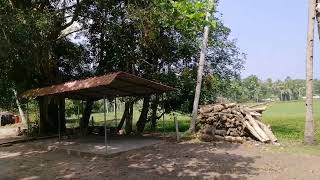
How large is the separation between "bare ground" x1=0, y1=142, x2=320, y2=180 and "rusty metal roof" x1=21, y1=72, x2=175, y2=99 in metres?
2.11

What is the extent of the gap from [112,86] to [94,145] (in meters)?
2.13

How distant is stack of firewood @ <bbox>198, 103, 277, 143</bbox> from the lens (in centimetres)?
1415

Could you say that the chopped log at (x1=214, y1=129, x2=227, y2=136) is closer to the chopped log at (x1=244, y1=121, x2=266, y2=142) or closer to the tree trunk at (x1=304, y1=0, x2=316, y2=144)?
the chopped log at (x1=244, y1=121, x2=266, y2=142)

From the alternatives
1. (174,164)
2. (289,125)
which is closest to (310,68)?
(174,164)

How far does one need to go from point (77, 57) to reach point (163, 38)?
4.45 meters

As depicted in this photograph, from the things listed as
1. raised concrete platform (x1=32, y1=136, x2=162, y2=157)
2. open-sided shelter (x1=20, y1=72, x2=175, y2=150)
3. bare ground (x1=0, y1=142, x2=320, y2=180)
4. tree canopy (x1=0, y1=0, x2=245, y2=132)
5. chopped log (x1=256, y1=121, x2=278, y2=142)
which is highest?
tree canopy (x1=0, y1=0, x2=245, y2=132)

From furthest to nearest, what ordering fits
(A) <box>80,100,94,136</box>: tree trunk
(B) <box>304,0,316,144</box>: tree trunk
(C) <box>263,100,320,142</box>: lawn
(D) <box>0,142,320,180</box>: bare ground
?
(A) <box>80,100,94,136</box>: tree trunk, (C) <box>263,100,320,142</box>: lawn, (B) <box>304,0,316,144</box>: tree trunk, (D) <box>0,142,320,180</box>: bare ground

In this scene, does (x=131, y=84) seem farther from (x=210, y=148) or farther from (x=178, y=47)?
(x=178, y=47)

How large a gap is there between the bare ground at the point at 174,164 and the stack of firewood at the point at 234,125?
86 cm

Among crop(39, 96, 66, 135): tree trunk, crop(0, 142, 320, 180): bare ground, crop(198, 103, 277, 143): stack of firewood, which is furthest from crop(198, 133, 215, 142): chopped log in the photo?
crop(39, 96, 66, 135): tree trunk

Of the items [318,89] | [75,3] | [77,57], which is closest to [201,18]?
[75,3]

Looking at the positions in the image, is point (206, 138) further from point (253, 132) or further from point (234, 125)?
point (253, 132)

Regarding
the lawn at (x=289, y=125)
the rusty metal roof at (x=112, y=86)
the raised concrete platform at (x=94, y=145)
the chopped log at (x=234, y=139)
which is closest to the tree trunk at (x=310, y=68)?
the lawn at (x=289, y=125)

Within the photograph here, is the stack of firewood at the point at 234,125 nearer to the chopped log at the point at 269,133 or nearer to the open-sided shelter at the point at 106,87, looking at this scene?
the chopped log at the point at 269,133
